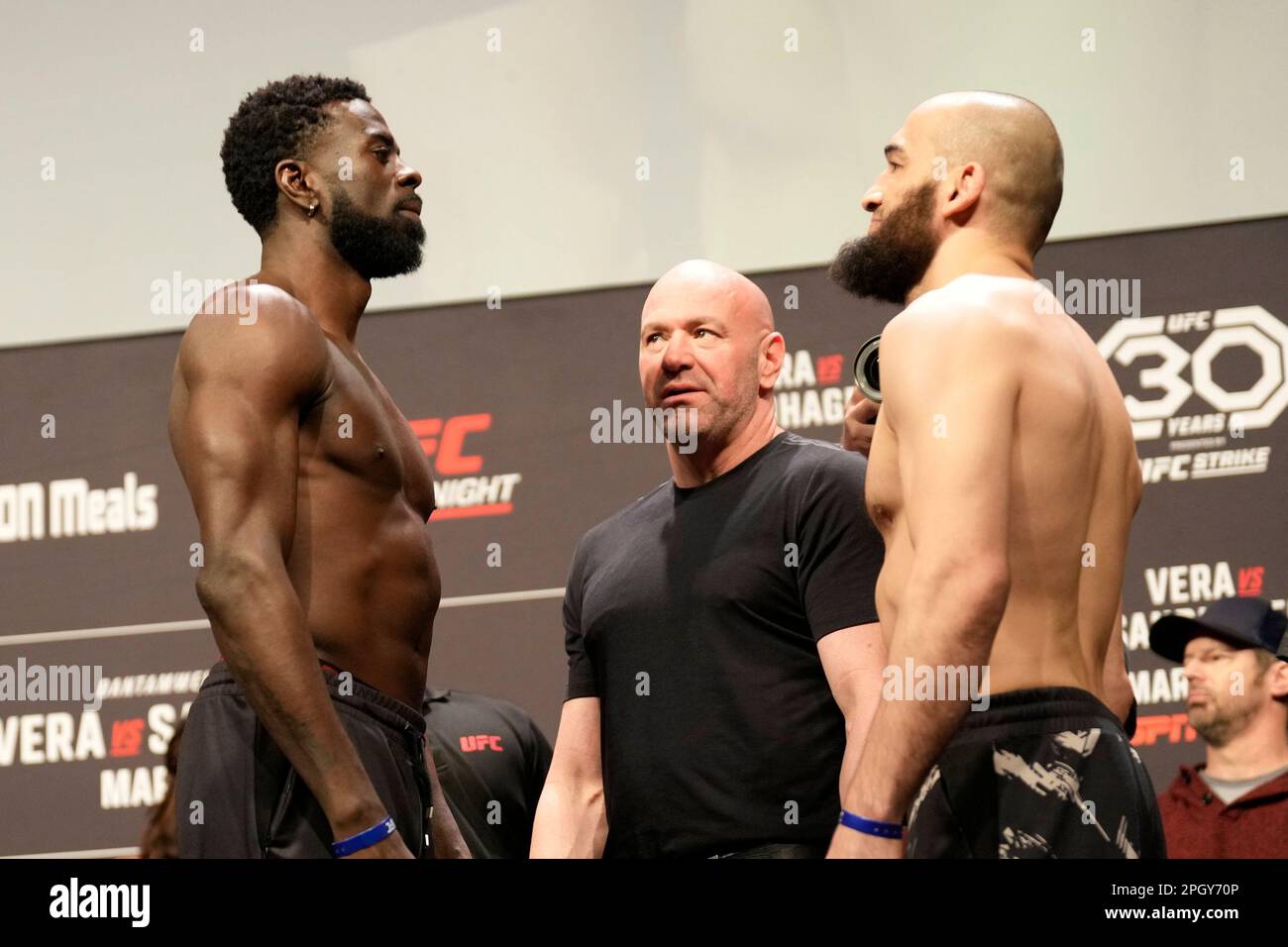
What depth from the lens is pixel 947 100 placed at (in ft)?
7.03

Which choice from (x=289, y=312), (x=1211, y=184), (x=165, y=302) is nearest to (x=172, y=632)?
(x=165, y=302)

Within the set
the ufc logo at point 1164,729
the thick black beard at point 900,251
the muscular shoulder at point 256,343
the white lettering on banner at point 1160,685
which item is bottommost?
the ufc logo at point 1164,729

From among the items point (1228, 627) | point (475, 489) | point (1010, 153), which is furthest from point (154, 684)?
point (1010, 153)

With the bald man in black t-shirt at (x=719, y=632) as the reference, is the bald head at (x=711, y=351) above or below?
above

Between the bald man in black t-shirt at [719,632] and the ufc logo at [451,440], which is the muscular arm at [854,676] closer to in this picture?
the bald man in black t-shirt at [719,632]

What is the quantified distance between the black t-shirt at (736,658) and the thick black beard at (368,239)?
601 millimetres

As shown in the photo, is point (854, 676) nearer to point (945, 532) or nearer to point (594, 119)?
point (945, 532)

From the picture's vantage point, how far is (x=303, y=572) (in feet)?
6.97

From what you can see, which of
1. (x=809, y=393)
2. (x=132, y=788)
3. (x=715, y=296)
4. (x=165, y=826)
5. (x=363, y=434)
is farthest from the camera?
(x=132, y=788)

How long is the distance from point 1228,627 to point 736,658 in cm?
155

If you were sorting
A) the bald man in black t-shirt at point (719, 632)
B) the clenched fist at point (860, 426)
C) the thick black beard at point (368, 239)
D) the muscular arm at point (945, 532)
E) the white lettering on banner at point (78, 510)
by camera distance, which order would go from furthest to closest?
1. the white lettering on banner at point (78, 510)
2. the clenched fist at point (860, 426)
3. the thick black beard at point (368, 239)
4. the bald man in black t-shirt at point (719, 632)
5. the muscular arm at point (945, 532)

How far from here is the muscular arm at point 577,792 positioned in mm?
2400

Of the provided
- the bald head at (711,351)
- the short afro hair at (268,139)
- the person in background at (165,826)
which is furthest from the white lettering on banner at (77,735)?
the bald head at (711,351)

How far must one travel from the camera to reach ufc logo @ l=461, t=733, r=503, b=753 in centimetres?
308
